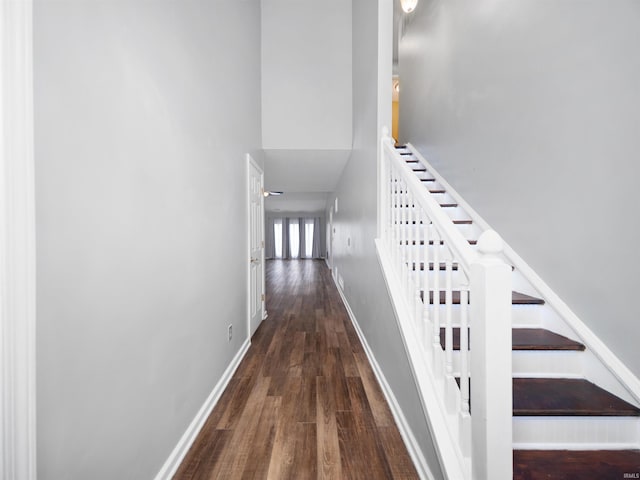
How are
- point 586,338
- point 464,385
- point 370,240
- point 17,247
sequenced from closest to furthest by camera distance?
1. point 17,247
2. point 464,385
3. point 586,338
4. point 370,240

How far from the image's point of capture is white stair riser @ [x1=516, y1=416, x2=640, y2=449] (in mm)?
1128

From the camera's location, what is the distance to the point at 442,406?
3.85 ft

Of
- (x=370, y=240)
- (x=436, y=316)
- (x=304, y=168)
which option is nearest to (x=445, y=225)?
(x=436, y=316)

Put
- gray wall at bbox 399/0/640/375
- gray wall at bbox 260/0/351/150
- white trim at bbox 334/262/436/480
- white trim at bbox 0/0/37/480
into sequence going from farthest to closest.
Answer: gray wall at bbox 260/0/351/150 → white trim at bbox 334/262/436/480 → gray wall at bbox 399/0/640/375 → white trim at bbox 0/0/37/480

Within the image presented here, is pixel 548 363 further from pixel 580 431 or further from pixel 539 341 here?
pixel 580 431

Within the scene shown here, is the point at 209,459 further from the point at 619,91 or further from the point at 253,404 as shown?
the point at 619,91

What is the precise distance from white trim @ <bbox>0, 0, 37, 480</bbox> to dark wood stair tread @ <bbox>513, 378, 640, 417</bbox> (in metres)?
1.67

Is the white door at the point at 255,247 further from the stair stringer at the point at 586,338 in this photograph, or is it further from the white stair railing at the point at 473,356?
the stair stringer at the point at 586,338

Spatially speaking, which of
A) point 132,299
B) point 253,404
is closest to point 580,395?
point 253,404

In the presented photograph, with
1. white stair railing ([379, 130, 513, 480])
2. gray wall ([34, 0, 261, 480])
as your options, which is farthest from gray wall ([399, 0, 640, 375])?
gray wall ([34, 0, 261, 480])

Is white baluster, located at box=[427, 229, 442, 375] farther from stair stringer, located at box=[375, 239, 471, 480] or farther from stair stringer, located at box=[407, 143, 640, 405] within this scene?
stair stringer, located at box=[407, 143, 640, 405]

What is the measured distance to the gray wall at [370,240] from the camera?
1600 mm

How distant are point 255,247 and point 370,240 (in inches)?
58.6

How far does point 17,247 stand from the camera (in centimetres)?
68
